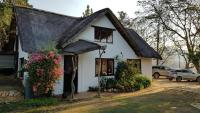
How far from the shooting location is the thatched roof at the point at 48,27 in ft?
64.2

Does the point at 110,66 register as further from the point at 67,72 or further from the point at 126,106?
the point at 126,106

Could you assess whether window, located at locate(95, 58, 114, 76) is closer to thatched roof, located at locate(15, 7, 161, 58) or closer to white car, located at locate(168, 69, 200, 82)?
thatched roof, located at locate(15, 7, 161, 58)

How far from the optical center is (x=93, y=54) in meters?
21.4

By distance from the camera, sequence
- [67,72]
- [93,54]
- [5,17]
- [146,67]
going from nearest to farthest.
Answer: [67,72] < [93,54] < [146,67] < [5,17]

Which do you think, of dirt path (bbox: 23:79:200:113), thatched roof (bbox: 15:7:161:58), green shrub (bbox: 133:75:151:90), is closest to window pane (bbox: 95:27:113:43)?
thatched roof (bbox: 15:7:161:58)

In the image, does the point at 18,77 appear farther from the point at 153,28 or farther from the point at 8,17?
the point at 153,28

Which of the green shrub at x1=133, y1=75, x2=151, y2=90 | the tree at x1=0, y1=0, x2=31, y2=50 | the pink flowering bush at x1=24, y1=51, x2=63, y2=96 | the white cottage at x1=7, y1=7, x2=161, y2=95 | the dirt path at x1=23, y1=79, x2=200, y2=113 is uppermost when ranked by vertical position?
the tree at x1=0, y1=0, x2=31, y2=50

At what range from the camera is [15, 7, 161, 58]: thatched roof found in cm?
1956

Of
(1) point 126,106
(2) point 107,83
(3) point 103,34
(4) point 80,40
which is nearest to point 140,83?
(2) point 107,83

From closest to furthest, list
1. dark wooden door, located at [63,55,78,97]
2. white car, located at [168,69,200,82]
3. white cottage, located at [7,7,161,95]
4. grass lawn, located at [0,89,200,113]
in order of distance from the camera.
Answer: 1. grass lawn, located at [0,89,200,113]
2. white cottage, located at [7,7,161,95]
3. dark wooden door, located at [63,55,78,97]
4. white car, located at [168,69,200,82]

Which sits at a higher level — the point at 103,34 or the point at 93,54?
the point at 103,34

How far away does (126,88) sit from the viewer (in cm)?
2119

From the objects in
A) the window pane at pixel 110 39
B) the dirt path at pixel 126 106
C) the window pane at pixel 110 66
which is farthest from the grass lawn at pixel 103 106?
the window pane at pixel 110 39

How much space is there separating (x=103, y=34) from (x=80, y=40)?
284cm
